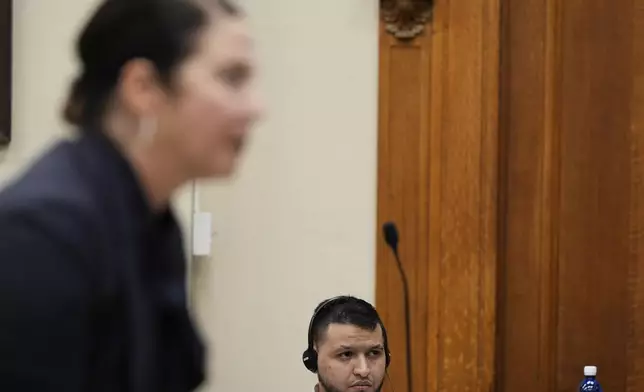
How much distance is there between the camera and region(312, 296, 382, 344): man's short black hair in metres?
2.25

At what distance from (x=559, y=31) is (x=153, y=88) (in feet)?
6.25

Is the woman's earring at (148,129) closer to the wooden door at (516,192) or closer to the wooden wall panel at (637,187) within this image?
the wooden door at (516,192)

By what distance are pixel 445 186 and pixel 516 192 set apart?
0.20m

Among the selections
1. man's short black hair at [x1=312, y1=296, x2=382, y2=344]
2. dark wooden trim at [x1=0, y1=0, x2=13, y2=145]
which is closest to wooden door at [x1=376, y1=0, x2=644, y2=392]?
man's short black hair at [x1=312, y1=296, x2=382, y2=344]

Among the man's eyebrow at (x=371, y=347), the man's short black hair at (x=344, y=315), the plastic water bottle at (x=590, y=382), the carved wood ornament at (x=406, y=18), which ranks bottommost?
the plastic water bottle at (x=590, y=382)

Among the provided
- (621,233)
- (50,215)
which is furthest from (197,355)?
(621,233)

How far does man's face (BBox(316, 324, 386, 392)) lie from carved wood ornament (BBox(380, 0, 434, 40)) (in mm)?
747

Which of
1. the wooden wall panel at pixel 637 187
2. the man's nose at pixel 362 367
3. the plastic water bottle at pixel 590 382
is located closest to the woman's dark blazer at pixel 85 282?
the man's nose at pixel 362 367

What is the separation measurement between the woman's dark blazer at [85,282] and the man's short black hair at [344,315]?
1.36 meters

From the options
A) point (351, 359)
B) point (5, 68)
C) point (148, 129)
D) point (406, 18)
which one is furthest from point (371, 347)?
point (148, 129)

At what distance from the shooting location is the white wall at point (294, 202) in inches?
101

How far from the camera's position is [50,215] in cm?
78

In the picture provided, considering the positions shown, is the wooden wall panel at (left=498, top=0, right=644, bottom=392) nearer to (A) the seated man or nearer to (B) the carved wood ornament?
(B) the carved wood ornament

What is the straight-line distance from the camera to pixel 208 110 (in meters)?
0.86
